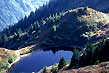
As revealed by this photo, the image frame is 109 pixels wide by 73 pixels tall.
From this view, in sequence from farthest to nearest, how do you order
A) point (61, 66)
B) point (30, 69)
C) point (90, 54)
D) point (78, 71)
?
point (30, 69), point (61, 66), point (90, 54), point (78, 71)

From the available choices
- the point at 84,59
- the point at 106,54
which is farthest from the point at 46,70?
the point at 106,54

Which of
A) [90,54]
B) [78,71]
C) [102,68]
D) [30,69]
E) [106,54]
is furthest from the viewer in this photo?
[30,69]

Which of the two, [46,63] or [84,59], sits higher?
[46,63]

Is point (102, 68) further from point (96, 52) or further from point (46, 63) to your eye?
point (46, 63)

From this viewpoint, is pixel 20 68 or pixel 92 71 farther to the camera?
pixel 20 68

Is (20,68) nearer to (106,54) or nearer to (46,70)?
(46,70)

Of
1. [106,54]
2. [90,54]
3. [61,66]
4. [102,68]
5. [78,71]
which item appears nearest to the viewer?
[102,68]

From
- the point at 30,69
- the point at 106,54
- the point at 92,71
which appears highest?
the point at 30,69

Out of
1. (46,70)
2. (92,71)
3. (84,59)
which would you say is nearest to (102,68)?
(92,71)

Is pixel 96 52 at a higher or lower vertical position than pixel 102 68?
higher
